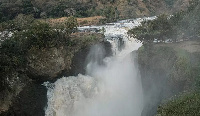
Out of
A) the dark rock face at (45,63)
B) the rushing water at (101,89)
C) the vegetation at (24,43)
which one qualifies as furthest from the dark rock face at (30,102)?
the vegetation at (24,43)

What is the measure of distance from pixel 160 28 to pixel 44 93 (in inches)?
580

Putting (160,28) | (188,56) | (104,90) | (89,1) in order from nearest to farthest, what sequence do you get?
(188,56), (104,90), (160,28), (89,1)

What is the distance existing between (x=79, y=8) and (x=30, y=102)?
33539mm

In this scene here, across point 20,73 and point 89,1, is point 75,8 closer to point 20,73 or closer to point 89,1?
point 89,1

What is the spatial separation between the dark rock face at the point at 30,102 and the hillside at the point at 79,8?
23.9 meters

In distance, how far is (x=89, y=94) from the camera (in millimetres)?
24656

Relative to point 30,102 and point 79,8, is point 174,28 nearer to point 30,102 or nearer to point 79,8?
point 30,102

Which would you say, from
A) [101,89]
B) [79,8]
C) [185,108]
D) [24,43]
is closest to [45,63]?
[24,43]

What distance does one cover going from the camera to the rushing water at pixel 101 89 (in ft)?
74.6

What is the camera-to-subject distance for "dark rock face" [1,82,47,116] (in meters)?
20.1

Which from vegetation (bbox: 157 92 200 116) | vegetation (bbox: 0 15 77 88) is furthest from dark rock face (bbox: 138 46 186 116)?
vegetation (bbox: 0 15 77 88)

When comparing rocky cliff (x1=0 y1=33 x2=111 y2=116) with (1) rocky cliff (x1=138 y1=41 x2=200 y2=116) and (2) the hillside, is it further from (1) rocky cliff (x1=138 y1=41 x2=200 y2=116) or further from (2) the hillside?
(2) the hillside

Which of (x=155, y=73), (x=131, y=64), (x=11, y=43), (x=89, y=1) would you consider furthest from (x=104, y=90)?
(x=89, y=1)

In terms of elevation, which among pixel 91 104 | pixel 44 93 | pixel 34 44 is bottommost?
pixel 91 104
